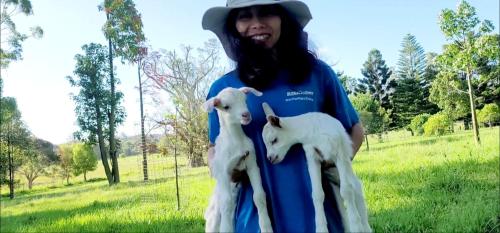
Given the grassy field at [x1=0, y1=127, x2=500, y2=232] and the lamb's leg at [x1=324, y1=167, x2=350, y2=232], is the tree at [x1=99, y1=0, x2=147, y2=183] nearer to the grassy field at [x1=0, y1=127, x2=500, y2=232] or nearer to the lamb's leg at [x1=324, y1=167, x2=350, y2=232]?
the grassy field at [x1=0, y1=127, x2=500, y2=232]

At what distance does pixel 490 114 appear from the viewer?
40.8 feet

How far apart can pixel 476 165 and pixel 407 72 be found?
51.1 ft

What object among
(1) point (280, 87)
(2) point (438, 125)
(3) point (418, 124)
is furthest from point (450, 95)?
(1) point (280, 87)

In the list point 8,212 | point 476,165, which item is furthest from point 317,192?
point 8,212

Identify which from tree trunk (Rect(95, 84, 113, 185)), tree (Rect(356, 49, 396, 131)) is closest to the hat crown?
tree trunk (Rect(95, 84, 113, 185))

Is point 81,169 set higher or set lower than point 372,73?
lower

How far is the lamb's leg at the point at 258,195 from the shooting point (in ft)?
2.89

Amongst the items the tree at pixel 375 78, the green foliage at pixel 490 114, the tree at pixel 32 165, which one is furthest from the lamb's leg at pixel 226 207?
the tree at pixel 375 78

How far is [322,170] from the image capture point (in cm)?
91

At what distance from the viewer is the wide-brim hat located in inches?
39.7

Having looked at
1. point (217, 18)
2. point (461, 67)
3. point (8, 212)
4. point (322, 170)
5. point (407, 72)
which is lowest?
point (8, 212)

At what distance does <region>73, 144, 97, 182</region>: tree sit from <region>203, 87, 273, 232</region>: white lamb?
1168 cm

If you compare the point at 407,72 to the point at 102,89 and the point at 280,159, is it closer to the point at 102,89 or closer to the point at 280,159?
the point at 102,89

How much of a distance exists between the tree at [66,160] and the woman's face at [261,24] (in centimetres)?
1251
